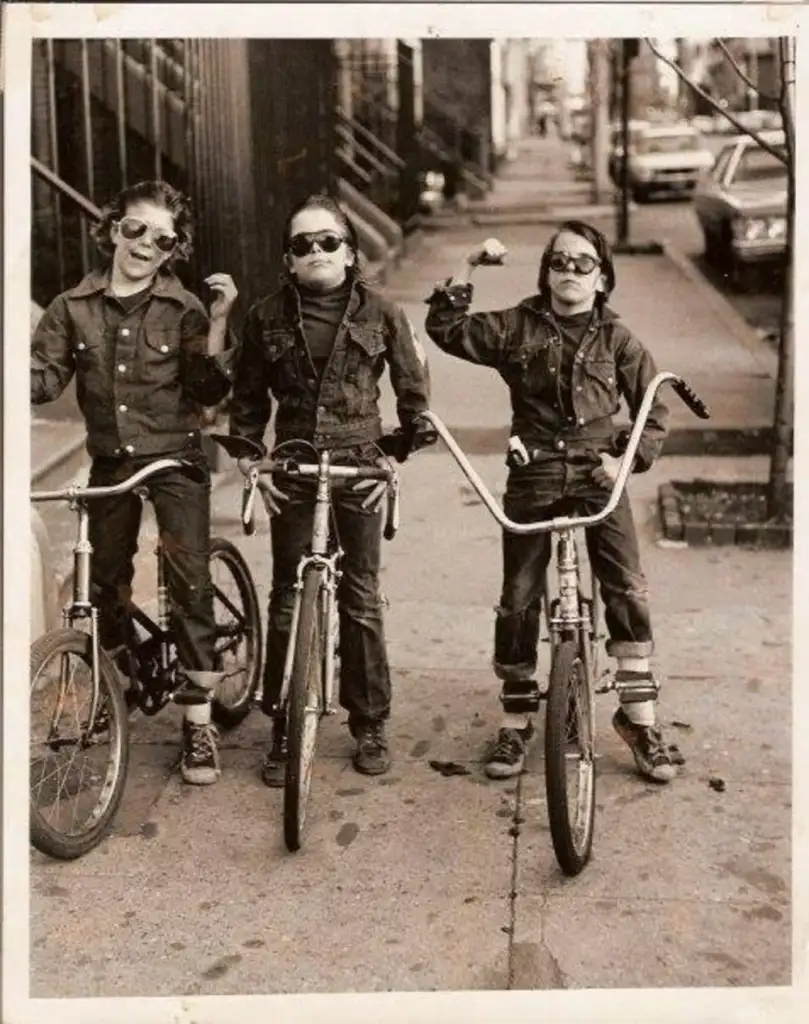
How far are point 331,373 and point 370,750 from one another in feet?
3.68

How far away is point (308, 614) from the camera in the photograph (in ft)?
12.6

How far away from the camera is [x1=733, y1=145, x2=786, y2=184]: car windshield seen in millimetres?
12578

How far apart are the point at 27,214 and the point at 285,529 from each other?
1.16 m

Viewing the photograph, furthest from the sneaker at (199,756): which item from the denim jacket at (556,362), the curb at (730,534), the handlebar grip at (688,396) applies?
the curb at (730,534)

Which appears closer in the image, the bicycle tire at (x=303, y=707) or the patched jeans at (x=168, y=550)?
the bicycle tire at (x=303, y=707)

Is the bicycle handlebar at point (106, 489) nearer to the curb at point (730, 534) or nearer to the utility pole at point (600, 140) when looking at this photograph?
the curb at point (730, 534)

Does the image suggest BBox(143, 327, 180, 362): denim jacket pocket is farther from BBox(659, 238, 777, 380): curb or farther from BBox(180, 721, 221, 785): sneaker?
BBox(659, 238, 777, 380): curb

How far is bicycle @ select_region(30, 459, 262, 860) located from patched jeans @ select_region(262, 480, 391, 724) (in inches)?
11.5

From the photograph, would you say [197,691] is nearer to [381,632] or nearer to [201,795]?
[201,795]

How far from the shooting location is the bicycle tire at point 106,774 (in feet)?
11.8

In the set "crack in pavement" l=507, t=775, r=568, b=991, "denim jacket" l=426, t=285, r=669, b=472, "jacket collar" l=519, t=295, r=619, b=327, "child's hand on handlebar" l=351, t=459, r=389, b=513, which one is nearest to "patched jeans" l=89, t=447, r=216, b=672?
"child's hand on handlebar" l=351, t=459, r=389, b=513

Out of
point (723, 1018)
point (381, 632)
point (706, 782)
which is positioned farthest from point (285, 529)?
point (723, 1018)

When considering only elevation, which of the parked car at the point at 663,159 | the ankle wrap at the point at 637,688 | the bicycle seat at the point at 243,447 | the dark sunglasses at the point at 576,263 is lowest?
the ankle wrap at the point at 637,688

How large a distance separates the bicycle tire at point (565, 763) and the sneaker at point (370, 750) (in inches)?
26.6
